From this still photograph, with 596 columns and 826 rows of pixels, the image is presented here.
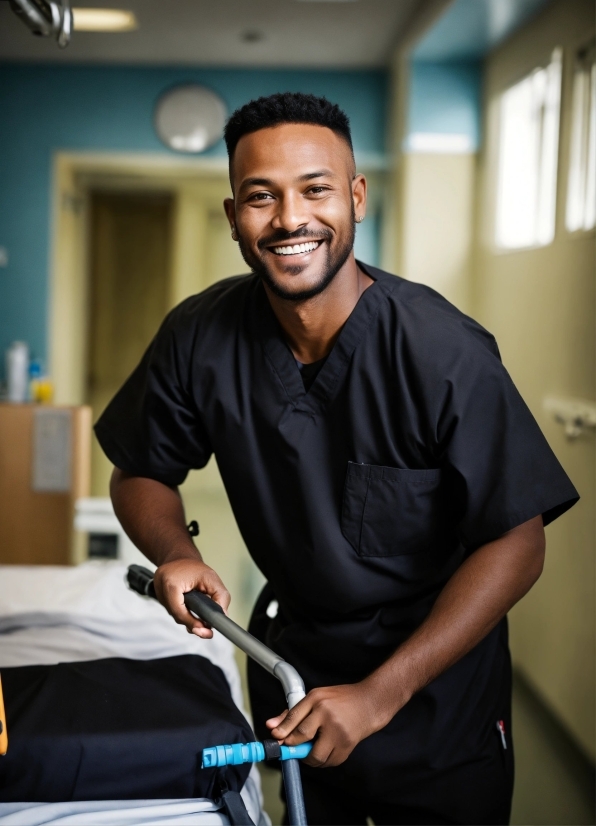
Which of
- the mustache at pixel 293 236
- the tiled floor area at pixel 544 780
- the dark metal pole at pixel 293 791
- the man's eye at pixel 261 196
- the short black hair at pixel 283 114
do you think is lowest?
the tiled floor area at pixel 544 780

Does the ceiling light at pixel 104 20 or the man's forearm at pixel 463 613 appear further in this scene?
the ceiling light at pixel 104 20

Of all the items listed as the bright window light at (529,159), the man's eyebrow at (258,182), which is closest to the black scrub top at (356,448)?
the man's eyebrow at (258,182)

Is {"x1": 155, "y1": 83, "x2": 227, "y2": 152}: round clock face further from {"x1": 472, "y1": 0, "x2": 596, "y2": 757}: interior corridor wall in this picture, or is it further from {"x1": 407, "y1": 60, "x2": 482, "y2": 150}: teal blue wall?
{"x1": 472, "y1": 0, "x2": 596, "y2": 757}: interior corridor wall

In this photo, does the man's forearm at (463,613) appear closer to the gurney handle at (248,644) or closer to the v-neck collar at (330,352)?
the gurney handle at (248,644)

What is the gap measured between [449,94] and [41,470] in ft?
7.01

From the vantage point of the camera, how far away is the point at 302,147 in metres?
1.05

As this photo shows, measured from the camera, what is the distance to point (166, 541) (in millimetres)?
1157

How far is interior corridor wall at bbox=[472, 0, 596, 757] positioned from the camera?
85.1 inches

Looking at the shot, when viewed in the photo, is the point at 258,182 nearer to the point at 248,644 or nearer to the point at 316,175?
the point at 316,175

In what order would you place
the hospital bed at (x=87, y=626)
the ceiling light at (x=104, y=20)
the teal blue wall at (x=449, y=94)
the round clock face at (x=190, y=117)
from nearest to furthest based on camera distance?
the hospital bed at (x=87, y=626) → the ceiling light at (x=104, y=20) → the teal blue wall at (x=449, y=94) → the round clock face at (x=190, y=117)

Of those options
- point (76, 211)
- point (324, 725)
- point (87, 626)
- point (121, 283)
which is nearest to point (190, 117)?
point (76, 211)

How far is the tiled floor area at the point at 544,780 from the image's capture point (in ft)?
6.48

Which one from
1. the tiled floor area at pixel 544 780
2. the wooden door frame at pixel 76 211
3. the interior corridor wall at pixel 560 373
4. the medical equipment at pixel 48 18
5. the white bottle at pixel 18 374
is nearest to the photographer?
the medical equipment at pixel 48 18

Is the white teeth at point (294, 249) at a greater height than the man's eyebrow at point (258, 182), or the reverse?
the man's eyebrow at point (258, 182)
